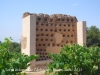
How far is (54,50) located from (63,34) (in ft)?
5.12

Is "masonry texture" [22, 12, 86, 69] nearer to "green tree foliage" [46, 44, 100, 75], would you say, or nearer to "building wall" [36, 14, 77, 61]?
"building wall" [36, 14, 77, 61]

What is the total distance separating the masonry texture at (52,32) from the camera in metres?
17.1

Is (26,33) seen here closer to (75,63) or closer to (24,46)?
(24,46)

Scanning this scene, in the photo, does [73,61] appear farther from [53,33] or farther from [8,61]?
[53,33]

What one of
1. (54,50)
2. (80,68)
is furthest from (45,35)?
(80,68)

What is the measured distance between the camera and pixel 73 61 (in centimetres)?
872

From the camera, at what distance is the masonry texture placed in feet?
56.0

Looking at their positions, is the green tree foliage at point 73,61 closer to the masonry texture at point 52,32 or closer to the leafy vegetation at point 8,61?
the leafy vegetation at point 8,61

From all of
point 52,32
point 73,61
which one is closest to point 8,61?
point 73,61

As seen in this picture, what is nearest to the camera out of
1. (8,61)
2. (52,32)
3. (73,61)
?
(8,61)

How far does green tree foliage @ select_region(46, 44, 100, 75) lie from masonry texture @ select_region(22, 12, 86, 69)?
7.56m

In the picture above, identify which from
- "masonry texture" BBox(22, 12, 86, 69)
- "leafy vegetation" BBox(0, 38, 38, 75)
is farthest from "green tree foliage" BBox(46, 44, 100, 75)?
"masonry texture" BBox(22, 12, 86, 69)

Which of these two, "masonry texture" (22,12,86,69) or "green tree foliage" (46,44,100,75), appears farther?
"masonry texture" (22,12,86,69)

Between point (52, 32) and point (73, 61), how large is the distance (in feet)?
28.9
